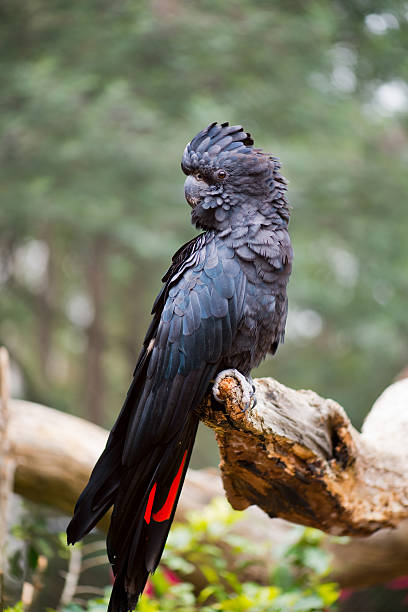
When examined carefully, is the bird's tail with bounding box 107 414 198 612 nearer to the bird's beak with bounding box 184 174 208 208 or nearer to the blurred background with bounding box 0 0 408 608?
the bird's beak with bounding box 184 174 208 208

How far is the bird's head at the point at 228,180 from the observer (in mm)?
1487

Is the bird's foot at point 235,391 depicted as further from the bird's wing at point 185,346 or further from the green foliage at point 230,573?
the green foliage at point 230,573

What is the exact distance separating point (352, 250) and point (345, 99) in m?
1.14

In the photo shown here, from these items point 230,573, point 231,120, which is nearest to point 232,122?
point 231,120

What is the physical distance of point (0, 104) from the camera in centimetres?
391

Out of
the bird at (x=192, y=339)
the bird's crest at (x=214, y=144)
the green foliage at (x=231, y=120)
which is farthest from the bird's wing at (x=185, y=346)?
the green foliage at (x=231, y=120)

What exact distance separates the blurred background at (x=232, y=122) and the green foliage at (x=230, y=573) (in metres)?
1.82

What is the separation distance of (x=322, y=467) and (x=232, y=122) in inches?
123

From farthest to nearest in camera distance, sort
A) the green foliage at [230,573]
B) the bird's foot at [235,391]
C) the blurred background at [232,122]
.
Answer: the blurred background at [232,122] < the green foliage at [230,573] < the bird's foot at [235,391]

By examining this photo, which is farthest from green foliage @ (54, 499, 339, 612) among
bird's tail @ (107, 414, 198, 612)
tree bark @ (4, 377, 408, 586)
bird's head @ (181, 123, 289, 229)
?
bird's head @ (181, 123, 289, 229)

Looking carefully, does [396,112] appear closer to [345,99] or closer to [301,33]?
[345,99]

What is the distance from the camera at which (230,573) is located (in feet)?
6.73

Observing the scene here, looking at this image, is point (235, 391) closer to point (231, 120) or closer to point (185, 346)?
point (185, 346)

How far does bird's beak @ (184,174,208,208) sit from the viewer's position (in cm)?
151
